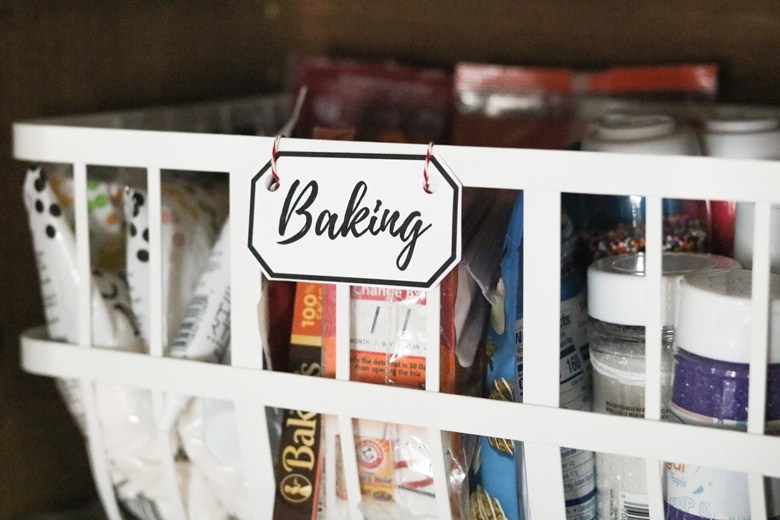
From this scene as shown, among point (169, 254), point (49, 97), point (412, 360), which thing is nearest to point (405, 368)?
point (412, 360)

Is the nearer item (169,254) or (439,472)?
(439,472)

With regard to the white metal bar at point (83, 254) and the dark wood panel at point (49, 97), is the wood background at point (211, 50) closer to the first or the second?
the dark wood panel at point (49, 97)

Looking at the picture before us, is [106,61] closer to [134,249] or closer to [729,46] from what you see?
[134,249]

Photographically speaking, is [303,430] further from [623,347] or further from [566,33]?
[566,33]

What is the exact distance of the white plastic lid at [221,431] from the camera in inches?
24.9

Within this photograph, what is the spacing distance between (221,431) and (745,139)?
1.45ft

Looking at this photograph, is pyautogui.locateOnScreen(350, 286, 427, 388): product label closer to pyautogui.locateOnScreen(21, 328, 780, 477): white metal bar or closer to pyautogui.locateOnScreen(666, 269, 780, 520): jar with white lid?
pyautogui.locateOnScreen(21, 328, 780, 477): white metal bar

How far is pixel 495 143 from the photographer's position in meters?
0.92

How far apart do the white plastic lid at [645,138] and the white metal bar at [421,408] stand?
0.68ft

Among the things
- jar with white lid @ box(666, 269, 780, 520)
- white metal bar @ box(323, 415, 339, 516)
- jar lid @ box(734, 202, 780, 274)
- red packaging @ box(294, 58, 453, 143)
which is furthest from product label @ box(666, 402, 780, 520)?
red packaging @ box(294, 58, 453, 143)

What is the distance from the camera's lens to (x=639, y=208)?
66cm

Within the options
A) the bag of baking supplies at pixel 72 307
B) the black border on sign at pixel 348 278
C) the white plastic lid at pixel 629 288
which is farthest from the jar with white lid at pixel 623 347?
the bag of baking supplies at pixel 72 307

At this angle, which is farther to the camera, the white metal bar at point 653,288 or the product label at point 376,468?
the product label at point 376,468

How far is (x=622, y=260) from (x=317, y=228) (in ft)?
0.69
